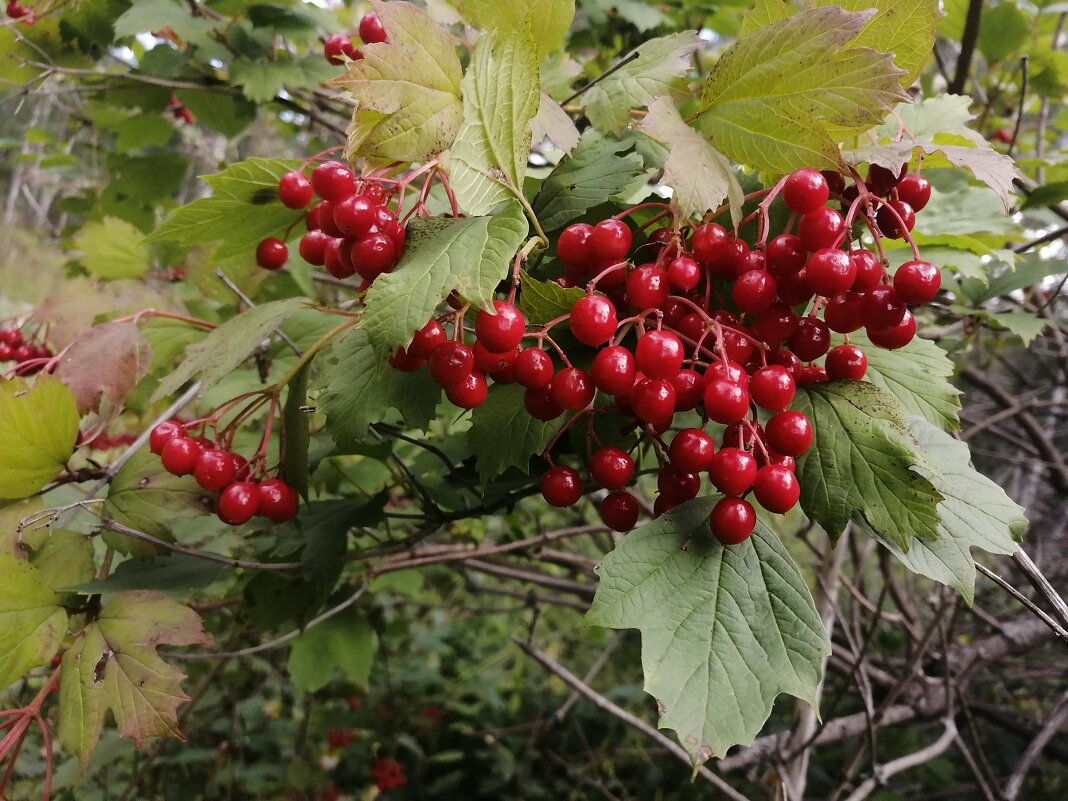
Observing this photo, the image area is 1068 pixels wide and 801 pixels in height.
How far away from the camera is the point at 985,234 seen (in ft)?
4.25

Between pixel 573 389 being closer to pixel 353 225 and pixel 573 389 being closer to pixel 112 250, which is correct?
pixel 353 225

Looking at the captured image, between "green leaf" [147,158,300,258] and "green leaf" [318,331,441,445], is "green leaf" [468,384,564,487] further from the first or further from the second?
"green leaf" [147,158,300,258]

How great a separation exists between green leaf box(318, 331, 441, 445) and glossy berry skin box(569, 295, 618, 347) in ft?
0.94

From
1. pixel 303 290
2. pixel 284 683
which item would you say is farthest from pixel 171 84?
pixel 284 683

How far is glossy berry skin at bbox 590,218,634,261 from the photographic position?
2.30ft

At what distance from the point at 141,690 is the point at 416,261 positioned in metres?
0.67

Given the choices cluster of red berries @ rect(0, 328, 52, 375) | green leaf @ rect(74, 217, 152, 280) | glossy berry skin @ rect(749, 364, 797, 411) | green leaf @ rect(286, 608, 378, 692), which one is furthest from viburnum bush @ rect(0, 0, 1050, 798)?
green leaf @ rect(74, 217, 152, 280)

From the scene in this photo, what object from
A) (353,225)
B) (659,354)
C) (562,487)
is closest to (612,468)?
(562,487)

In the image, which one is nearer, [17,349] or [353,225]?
[353,225]

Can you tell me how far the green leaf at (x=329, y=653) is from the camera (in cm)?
166

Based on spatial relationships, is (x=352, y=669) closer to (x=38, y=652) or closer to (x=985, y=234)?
(x=38, y=652)

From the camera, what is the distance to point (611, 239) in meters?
0.70

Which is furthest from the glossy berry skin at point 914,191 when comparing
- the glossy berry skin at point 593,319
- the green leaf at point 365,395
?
the green leaf at point 365,395

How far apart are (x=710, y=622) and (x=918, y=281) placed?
397 millimetres
